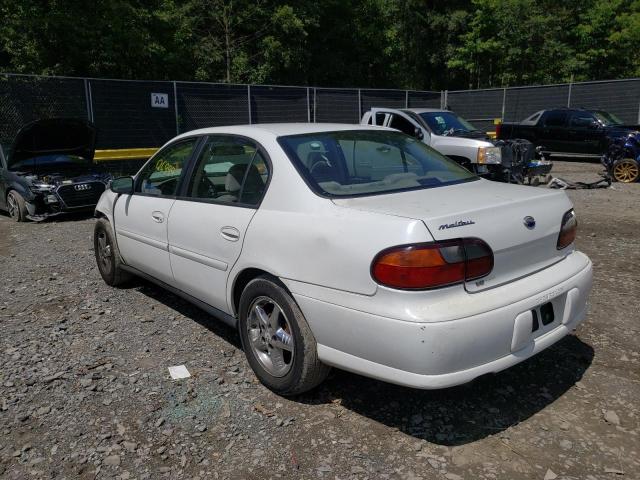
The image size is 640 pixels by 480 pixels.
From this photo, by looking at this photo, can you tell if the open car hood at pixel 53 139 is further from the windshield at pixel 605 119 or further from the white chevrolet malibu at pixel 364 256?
the windshield at pixel 605 119

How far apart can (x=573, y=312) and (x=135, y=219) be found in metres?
3.28

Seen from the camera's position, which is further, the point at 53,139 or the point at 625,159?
the point at 625,159

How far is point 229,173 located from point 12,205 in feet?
23.2

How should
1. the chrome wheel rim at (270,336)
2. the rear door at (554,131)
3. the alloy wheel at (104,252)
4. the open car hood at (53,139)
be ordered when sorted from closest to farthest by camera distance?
the chrome wheel rim at (270,336) → the alloy wheel at (104,252) → the open car hood at (53,139) → the rear door at (554,131)

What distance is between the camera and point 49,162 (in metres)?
9.24

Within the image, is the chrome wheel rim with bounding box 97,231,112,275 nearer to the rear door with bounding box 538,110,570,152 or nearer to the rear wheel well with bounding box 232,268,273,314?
the rear wheel well with bounding box 232,268,273,314

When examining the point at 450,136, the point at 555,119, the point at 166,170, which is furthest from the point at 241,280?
the point at 555,119

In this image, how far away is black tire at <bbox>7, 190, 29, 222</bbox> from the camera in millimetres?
8805

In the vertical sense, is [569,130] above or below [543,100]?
below

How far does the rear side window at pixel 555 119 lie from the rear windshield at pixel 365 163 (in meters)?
14.7

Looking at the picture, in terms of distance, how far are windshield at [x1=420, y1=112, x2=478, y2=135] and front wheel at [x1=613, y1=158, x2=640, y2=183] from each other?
3346 millimetres

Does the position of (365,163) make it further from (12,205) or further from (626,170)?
(626,170)

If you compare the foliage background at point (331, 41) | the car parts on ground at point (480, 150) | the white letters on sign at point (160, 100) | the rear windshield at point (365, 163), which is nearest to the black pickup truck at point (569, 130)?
the car parts on ground at point (480, 150)

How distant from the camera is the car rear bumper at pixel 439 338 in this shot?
2.43m
